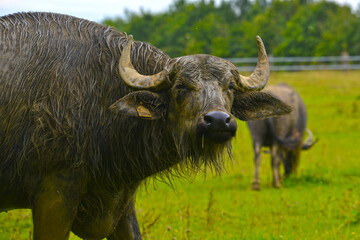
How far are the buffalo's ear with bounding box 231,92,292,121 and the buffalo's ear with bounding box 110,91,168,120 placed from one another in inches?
24.8

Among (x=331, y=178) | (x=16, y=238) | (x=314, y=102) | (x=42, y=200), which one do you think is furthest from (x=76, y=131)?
(x=314, y=102)

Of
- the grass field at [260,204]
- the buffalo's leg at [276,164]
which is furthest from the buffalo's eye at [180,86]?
the buffalo's leg at [276,164]

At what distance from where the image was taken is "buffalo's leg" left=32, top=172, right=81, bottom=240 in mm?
4379

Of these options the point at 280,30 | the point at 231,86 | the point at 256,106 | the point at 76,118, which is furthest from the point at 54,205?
the point at 280,30

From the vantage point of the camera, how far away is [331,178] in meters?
10.7

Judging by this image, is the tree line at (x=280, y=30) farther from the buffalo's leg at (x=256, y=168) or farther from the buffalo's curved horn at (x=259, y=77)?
the buffalo's curved horn at (x=259, y=77)

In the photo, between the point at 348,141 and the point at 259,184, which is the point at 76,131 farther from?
the point at 348,141

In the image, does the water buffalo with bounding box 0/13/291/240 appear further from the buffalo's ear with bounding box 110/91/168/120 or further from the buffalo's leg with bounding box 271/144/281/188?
the buffalo's leg with bounding box 271/144/281/188

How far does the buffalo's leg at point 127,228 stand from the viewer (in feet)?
16.9

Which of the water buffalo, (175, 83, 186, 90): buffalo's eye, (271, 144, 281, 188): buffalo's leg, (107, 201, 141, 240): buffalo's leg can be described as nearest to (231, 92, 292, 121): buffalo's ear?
the water buffalo

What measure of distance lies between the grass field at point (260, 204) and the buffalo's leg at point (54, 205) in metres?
0.82

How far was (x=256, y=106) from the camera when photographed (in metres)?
4.86

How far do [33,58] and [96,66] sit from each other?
505mm

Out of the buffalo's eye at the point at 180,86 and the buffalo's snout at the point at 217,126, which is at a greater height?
the buffalo's eye at the point at 180,86
